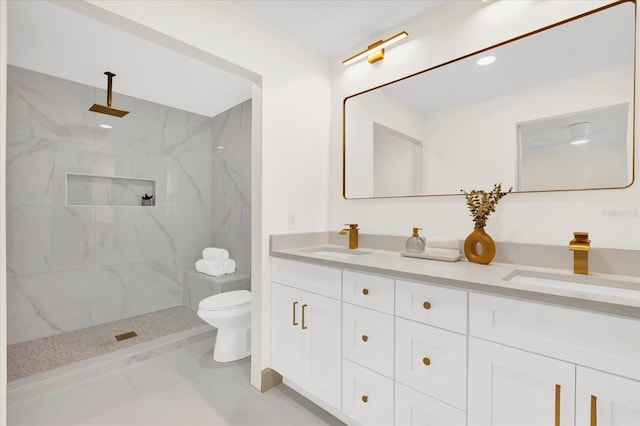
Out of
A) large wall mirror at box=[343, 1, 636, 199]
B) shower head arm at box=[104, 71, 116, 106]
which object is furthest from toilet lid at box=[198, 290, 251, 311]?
shower head arm at box=[104, 71, 116, 106]

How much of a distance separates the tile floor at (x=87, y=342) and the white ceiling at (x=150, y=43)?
2.34 metres

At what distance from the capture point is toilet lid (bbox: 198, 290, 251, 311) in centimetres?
228

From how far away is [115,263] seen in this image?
10.1 ft

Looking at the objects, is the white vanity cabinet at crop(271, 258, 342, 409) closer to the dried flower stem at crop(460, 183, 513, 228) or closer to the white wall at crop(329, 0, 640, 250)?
the white wall at crop(329, 0, 640, 250)

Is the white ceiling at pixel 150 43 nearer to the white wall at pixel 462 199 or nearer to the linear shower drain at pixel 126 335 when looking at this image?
the white wall at pixel 462 199

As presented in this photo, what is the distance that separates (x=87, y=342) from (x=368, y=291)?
2.64 m

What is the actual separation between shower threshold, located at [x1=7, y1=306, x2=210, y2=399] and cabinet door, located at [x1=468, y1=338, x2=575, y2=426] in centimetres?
236

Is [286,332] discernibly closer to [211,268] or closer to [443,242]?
[443,242]

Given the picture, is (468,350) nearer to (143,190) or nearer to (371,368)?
(371,368)

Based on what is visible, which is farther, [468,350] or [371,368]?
[371,368]

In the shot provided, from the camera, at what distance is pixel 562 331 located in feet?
3.05

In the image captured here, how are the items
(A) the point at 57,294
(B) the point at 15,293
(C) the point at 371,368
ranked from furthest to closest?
1. (A) the point at 57,294
2. (B) the point at 15,293
3. (C) the point at 371,368

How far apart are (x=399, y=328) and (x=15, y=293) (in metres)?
3.24

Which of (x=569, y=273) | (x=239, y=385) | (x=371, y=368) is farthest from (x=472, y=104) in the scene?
(x=239, y=385)
